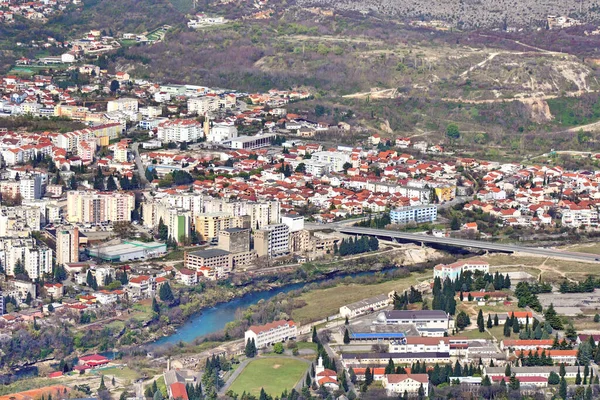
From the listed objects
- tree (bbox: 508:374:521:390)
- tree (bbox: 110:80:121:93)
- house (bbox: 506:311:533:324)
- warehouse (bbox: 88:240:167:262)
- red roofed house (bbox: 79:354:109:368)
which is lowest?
red roofed house (bbox: 79:354:109:368)

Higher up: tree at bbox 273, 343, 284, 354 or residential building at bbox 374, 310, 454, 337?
residential building at bbox 374, 310, 454, 337

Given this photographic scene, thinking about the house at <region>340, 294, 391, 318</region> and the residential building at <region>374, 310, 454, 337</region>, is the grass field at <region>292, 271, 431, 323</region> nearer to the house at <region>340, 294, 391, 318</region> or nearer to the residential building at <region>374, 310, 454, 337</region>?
the house at <region>340, 294, 391, 318</region>

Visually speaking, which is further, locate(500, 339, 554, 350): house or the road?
the road

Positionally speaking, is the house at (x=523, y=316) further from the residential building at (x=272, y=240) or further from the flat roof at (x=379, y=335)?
the residential building at (x=272, y=240)

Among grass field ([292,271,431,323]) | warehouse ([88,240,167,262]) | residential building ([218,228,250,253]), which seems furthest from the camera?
residential building ([218,228,250,253])

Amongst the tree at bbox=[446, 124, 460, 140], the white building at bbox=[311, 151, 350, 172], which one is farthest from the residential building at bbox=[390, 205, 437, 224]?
the tree at bbox=[446, 124, 460, 140]

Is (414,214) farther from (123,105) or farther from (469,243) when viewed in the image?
(123,105)

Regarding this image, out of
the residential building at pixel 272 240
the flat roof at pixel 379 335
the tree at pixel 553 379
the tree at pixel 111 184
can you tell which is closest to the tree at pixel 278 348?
the flat roof at pixel 379 335
